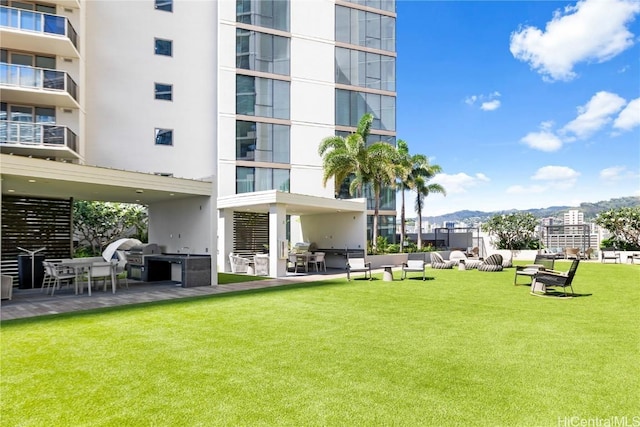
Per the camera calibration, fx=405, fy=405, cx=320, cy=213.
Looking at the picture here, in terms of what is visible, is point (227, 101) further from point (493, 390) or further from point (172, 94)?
point (493, 390)

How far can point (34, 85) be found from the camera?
64.5 ft

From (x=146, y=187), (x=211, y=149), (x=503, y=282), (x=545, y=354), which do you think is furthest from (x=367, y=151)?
(x=545, y=354)

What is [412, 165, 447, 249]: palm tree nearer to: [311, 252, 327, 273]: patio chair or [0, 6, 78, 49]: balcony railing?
[311, 252, 327, 273]: patio chair

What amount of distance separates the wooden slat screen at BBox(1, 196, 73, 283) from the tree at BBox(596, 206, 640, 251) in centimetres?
3131

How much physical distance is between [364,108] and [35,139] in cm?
2256

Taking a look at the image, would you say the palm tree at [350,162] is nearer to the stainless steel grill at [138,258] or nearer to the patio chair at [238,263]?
the patio chair at [238,263]

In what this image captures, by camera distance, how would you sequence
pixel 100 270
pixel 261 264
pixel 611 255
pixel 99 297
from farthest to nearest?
pixel 611 255 < pixel 261 264 < pixel 100 270 < pixel 99 297

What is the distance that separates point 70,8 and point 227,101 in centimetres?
1004

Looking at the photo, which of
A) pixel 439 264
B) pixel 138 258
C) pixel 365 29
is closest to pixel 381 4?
pixel 365 29

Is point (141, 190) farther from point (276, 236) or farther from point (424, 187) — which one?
point (424, 187)

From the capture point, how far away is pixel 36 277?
13656 millimetres

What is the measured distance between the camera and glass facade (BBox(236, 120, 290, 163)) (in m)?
28.7

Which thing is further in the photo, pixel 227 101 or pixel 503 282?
pixel 227 101

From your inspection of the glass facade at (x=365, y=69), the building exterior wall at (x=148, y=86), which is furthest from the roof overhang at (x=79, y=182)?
the glass facade at (x=365, y=69)
